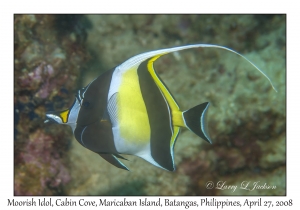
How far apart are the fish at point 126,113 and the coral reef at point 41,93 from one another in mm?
1616

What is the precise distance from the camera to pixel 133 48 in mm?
3863

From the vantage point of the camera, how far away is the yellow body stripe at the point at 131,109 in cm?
141

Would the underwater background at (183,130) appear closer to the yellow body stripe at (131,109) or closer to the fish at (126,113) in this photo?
the fish at (126,113)

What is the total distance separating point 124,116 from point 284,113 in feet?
6.98

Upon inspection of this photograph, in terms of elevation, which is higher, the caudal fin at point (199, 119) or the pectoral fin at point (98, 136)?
the caudal fin at point (199, 119)

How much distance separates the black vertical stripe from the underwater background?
1.53 metres

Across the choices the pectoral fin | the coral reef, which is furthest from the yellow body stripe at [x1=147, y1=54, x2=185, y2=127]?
the coral reef

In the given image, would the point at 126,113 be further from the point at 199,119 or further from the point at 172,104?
the point at 199,119

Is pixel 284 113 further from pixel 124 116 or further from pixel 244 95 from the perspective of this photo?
pixel 124 116

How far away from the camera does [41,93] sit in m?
2.90

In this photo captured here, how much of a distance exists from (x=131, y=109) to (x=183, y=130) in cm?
176

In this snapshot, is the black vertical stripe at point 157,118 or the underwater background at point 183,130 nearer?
the black vertical stripe at point 157,118

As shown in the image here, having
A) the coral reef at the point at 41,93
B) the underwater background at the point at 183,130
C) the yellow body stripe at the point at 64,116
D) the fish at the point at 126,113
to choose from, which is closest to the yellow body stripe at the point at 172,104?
the fish at the point at 126,113

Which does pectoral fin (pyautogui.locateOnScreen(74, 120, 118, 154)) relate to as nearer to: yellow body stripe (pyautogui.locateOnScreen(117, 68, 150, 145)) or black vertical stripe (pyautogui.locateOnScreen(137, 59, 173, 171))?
yellow body stripe (pyautogui.locateOnScreen(117, 68, 150, 145))
